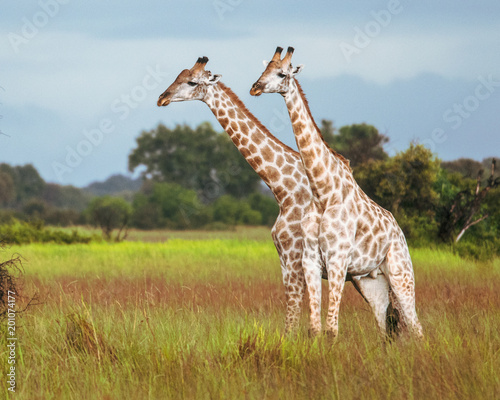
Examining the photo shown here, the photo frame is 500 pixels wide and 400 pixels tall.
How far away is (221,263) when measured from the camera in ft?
44.9

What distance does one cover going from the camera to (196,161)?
4969 centimetres

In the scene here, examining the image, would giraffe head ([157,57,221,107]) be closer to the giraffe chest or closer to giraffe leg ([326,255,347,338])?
the giraffe chest

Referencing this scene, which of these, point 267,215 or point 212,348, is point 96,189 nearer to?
point 267,215

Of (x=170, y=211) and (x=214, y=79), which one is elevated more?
(x=214, y=79)

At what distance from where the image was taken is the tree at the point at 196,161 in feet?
159

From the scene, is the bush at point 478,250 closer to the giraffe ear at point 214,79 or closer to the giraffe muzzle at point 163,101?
the giraffe ear at point 214,79

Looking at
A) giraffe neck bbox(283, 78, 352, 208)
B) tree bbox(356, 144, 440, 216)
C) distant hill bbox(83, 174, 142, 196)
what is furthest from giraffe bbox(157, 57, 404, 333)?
distant hill bbox(83, 174, 142, 196)

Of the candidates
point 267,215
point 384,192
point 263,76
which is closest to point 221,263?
point 384,192

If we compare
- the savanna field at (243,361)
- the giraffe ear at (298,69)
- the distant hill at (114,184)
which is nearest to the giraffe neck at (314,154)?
the giraffe ear at (298,69)

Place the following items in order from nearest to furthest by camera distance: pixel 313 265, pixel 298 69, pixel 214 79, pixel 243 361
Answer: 1. pixel 243 361
2. pixel 298 69
3. pixel 313 265
4. pixel 214 79

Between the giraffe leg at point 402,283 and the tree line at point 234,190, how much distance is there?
385 inches

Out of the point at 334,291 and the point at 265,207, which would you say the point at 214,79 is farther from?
the point at 265,207

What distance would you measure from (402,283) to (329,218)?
3.93 ft

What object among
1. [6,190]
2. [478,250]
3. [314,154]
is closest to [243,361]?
[314,154]
